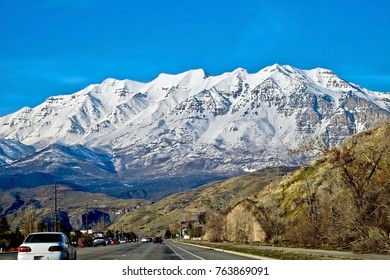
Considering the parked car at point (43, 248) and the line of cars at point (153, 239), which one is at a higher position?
the line of cars at point (153, 239)

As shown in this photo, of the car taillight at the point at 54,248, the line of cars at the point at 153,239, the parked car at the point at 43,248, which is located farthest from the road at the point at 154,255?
the line of cars at the point at 153,239

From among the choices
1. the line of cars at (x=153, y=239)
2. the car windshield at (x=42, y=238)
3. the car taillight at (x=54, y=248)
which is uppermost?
the line of cars at (x=153, y=239)

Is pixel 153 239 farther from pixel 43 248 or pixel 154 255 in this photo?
pixel 43 248

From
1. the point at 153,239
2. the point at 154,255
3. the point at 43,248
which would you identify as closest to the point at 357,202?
the point at 154,255

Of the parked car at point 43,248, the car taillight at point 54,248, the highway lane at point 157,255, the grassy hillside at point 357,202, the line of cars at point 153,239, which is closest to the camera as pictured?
the parked car at point 43,248

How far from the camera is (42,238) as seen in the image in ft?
92.7

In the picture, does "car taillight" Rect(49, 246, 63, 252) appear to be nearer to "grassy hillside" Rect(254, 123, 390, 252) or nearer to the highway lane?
the highway lane

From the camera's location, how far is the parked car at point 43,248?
26672 mm

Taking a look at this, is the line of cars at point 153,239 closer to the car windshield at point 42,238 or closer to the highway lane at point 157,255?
the highway lane at point 157,255

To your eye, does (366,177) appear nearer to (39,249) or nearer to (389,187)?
(389,187)
